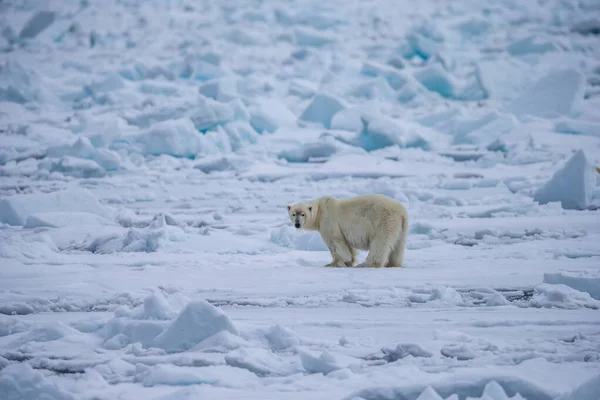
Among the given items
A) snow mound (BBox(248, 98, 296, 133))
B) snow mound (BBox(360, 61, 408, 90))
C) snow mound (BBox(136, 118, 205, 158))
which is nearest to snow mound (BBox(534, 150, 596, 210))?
snow mound (BBox(136, 118, 205, 158))

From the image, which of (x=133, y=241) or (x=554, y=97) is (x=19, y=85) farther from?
(x=133, y=241)

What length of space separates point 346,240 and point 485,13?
2298 cm

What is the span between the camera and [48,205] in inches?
224

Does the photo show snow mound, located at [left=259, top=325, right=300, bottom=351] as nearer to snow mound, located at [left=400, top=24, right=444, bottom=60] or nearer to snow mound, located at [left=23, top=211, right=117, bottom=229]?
snow mound, located at [left=23, top=211, right=117, bottom=229]

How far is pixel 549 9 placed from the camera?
25984 mm

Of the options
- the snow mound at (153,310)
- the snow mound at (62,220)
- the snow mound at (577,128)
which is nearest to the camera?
the snow mound at (153,310)

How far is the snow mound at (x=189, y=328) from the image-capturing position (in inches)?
105

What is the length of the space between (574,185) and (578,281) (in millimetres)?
2790

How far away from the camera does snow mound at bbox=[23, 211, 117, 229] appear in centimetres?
527

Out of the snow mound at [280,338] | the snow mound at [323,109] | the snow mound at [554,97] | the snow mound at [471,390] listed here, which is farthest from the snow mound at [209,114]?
the snow mound at [471,390]

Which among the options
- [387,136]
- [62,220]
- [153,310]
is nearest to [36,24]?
[387,136]

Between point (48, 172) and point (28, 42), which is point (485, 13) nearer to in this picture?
point (28, 42)

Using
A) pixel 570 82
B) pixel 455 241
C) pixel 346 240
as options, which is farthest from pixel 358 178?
pixel 570 82

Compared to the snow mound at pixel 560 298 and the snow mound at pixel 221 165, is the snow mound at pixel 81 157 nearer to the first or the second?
the snow mound at pixel 221 165
